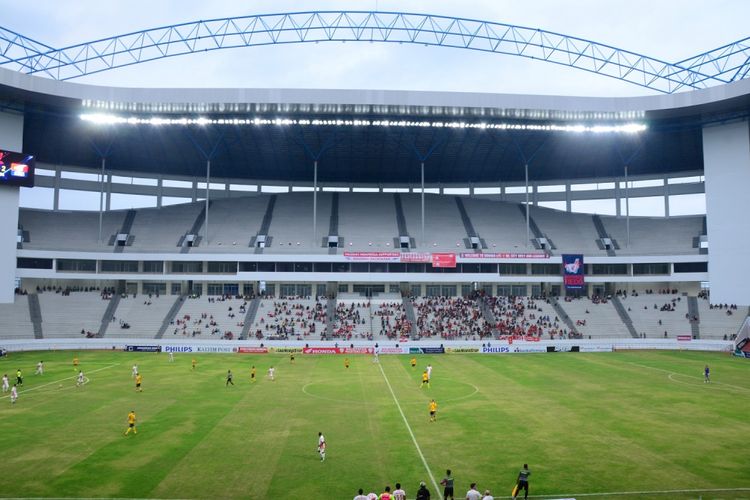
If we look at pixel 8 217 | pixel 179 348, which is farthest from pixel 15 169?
pixel 179 348

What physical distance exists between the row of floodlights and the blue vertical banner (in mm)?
16336

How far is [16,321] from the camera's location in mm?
63188

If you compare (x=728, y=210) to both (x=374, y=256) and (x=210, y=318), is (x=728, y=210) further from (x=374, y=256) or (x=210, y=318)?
(x=210, y=318)

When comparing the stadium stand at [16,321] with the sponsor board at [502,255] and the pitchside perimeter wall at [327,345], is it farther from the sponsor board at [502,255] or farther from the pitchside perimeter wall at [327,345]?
the sponsor board at [502,255]

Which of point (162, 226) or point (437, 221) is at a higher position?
point (437, 221)

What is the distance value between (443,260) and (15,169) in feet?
166

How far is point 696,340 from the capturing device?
6494 centimetres

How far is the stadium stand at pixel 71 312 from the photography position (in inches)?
2530

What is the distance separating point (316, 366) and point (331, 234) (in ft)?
106

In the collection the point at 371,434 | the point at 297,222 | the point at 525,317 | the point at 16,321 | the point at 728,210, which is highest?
the point at 297,222

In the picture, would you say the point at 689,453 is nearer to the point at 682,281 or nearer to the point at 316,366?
the point at 316,366

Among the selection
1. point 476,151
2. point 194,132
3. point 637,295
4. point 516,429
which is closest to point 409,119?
point 476,151

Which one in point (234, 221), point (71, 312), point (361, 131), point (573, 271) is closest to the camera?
point (71, 312)

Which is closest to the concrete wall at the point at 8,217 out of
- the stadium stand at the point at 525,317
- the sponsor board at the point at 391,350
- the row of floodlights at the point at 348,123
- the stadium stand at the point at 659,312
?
the row of floodlights at the point at 348,123
